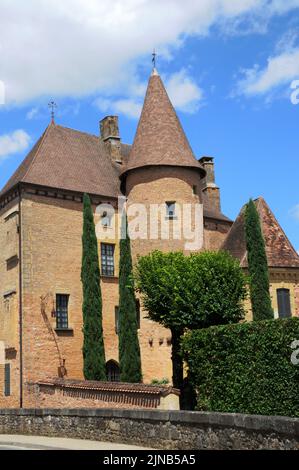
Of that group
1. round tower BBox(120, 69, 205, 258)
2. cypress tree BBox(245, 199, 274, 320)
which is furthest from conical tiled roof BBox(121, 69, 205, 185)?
cypress tree BBox(245, 199, 274, 320)

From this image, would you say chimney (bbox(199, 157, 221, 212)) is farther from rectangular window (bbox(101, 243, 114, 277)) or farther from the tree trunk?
the tree trunk

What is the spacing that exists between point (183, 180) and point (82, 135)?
8.55m

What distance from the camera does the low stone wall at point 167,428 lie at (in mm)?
10859

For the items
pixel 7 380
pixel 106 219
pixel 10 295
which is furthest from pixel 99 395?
pixel 106 219

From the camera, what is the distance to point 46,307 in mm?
31703

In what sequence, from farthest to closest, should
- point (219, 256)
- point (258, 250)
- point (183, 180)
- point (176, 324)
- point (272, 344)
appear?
point (183, 180) < point (258, 250) < point (219, 256) < point (176, 324) < point (272, 344)

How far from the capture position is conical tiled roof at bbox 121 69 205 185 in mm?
33688

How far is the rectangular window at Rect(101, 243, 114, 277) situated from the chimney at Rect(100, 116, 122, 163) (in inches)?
254

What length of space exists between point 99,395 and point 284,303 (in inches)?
506

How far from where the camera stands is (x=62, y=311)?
32469 mm

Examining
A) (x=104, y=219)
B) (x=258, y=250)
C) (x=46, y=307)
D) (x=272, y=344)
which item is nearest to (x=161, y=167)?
(x=104, y=219)

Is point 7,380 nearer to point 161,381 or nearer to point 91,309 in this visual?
point 91,309

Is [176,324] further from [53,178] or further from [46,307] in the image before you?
[53,178]
